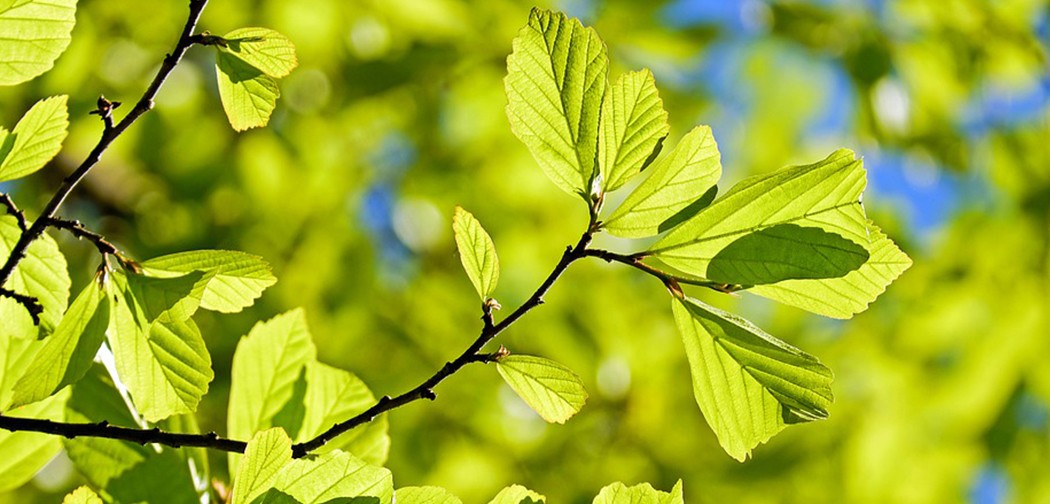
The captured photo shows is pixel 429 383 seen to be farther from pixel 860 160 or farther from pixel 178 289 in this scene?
pixel 860 160

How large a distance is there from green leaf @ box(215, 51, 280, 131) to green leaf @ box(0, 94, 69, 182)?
0.30 ft

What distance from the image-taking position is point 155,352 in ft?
1.83

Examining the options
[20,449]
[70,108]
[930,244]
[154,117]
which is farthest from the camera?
[930,244]

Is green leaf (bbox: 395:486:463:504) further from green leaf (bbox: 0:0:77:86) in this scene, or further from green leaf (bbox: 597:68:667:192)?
green leaf (bbox: 0:0:77:86)

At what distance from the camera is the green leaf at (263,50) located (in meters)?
0.55

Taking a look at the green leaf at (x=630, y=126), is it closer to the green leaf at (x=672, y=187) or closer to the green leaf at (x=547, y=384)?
the green leaf at (x=672, y=187)

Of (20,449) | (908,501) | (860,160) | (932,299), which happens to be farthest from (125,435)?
(932,299)

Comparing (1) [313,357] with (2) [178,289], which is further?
(1) [313,357]

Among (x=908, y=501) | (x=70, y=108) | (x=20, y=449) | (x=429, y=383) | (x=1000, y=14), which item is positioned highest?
(x=1000, y=14)

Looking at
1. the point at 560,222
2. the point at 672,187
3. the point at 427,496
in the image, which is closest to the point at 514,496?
the point at 427,496

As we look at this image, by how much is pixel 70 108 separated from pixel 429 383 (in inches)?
60.3

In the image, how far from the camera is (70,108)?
1.81m

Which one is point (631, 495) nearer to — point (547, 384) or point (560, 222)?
point (547, 384)

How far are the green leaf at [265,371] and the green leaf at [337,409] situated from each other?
18 mm
